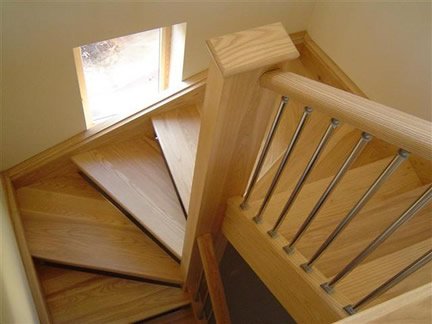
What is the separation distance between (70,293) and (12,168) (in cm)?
75

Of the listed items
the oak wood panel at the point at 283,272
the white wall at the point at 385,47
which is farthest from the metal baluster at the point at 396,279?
the white wall at the point at 385,47

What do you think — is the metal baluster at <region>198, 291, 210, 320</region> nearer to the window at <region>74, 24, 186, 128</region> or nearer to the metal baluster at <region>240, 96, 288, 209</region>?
the metal baluster at <region>240, 96, 288, 209</region>

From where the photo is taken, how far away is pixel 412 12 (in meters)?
1.70

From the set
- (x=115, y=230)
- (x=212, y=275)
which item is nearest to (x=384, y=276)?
(x=212, y=275)

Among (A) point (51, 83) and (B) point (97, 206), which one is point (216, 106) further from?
(B) point (97, 206)

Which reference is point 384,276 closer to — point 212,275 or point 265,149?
point 265,149

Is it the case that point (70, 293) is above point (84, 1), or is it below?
below

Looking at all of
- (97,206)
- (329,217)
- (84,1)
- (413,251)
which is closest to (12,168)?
(97,206)

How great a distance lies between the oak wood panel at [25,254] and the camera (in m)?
1.92

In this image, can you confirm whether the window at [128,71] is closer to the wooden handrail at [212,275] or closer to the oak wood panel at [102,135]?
the oak wood panel at [102,135]

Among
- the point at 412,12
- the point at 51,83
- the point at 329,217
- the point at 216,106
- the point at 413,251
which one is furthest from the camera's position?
the point at 51,83

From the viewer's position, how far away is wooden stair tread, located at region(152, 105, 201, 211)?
84.4 inches

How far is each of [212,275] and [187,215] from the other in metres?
0.30

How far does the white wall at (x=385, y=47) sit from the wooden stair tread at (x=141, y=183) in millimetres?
1202
